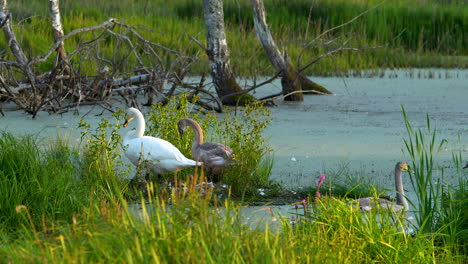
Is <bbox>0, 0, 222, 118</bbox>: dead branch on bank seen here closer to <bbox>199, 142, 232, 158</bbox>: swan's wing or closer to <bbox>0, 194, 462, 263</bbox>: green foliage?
<bbox>199, 142, 232, 158</bbox>: swan's wing

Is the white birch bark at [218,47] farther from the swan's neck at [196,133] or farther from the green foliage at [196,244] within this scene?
the green foliage at [196,244]

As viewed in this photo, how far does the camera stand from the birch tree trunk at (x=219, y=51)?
31.2ft

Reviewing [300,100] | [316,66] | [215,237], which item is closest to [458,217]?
[215,237]

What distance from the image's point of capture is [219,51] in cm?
969

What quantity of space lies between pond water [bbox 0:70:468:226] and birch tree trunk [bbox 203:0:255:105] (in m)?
0.54

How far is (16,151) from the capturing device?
15.5ft

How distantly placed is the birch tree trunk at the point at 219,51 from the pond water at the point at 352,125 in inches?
21.1

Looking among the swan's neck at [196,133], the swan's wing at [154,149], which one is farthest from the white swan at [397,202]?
the swan's neck at [196,133]

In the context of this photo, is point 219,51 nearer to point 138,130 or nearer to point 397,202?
point 138,130

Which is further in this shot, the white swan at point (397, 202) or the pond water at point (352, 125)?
the pond water at point (352, 125)

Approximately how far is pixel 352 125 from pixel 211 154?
351cm

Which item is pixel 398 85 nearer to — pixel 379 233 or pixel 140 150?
pixel 140 150

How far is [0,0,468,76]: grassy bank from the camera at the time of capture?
46.5 feet

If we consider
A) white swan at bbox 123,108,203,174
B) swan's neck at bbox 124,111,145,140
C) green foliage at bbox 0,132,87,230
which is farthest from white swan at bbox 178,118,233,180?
green foliage at bbox 0,132,87,230
